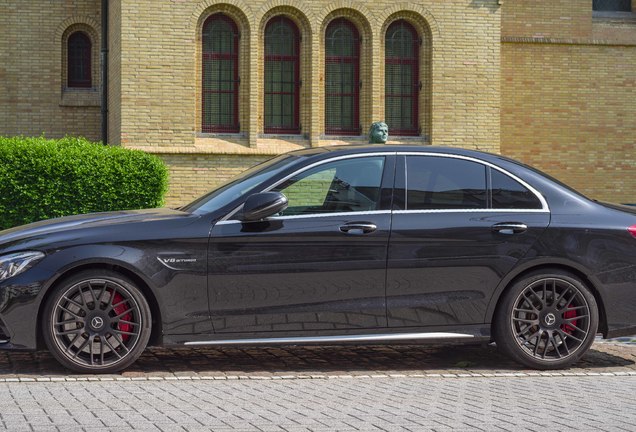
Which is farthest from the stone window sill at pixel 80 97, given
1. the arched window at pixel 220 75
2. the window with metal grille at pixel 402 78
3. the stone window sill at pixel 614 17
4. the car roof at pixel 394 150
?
the car roof at pixel 394 150

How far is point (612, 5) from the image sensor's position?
90.7ft

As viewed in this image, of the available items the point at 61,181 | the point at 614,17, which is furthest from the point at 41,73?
the point at 614,17

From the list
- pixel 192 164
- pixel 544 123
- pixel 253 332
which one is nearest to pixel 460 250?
pixel 253 332

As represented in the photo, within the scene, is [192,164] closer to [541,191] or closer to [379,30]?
[379,30]

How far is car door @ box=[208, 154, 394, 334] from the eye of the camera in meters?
7.91

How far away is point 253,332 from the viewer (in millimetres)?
7957

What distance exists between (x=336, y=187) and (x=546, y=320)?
5.72 feet

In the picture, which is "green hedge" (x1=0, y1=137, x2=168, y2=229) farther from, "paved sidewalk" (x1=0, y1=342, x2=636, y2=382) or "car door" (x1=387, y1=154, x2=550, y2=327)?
"car door" (x1=387, y1=154, x2=550, y2=327)

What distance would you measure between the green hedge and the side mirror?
1211cm

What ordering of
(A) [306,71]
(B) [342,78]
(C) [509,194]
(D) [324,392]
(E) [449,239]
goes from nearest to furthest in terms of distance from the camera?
1. (D) [324,392]
2. (E) [449,239]
3. (C) [509,194]
4. (A) [306,71]
5. (B) [342,78]

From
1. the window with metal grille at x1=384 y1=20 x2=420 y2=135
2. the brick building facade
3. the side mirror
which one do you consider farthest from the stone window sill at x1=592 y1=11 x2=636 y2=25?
the side mirror

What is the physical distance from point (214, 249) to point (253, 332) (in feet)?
2.03

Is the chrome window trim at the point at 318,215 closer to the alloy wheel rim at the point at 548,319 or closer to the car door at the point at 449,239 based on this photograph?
the car door at the point at 449,239

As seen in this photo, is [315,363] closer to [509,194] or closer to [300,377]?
[300,377]
